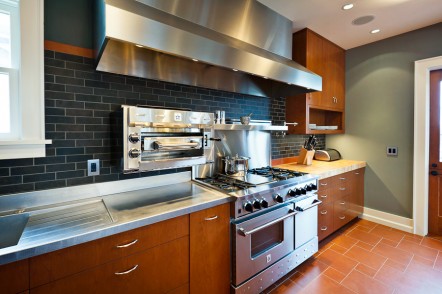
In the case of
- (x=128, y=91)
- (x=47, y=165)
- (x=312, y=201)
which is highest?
(x=128, y=91)

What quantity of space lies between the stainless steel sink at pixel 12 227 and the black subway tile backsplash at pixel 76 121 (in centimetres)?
18

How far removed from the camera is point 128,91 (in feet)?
5.57

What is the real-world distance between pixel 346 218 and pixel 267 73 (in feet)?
7.58

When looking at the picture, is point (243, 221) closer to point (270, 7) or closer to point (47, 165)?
point (47, 165)

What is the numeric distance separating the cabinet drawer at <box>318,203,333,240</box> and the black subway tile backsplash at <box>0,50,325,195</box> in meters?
1.85

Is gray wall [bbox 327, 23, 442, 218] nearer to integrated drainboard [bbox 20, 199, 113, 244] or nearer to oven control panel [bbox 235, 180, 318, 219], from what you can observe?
oven control panel [bbox 235, 180, 318, 219]

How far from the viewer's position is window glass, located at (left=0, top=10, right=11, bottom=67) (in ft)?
4.41

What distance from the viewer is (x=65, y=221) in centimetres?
114

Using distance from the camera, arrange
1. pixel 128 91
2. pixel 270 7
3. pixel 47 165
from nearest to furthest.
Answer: pixel 47 165
pixel 128 91
pixel 270 7

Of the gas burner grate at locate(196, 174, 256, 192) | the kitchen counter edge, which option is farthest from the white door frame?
the gas burner grate at locate(196, 174, 256, 192)

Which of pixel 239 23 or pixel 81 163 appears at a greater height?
pixel 239 23

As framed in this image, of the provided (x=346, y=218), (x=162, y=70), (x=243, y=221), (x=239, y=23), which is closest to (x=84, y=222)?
(x=243, y=221)


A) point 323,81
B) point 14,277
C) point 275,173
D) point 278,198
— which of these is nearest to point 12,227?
point 14,277

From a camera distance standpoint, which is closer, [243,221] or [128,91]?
[243,221]
